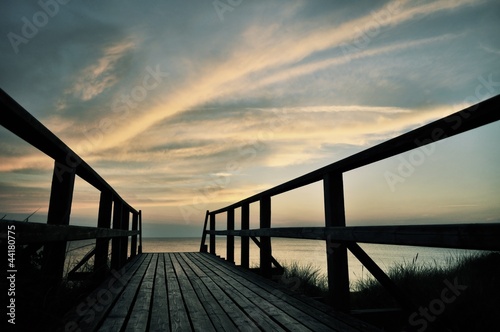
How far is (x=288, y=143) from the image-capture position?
1160cm

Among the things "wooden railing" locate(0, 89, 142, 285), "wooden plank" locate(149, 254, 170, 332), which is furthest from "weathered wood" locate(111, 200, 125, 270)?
"wooden railing" locate(0, 89, 142, 285)

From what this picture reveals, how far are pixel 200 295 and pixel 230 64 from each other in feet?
21.3

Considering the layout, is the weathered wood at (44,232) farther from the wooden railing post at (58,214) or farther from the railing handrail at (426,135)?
the railing handrail at (426,135)

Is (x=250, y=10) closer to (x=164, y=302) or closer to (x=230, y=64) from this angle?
(x=230, y=64)

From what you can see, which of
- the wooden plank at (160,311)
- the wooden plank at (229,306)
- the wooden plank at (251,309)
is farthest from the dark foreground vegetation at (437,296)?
the wooden plank at (160,311)

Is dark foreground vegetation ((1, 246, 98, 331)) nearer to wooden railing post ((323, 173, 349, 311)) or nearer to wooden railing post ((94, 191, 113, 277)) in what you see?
wooden railing post ((94, 191, 113, 277))

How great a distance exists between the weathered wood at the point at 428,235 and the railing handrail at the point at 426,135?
48 cm

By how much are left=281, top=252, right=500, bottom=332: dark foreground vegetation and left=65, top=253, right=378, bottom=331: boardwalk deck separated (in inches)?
16.5

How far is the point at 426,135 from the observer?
1687 mm

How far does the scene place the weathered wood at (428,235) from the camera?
125cm

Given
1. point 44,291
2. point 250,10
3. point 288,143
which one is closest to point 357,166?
point 44,291

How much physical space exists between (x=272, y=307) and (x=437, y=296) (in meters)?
3.43

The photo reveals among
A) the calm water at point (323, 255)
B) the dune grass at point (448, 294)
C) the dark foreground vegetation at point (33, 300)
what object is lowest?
the calm water at point (323, 255)

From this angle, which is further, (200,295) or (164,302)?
(200,295)
